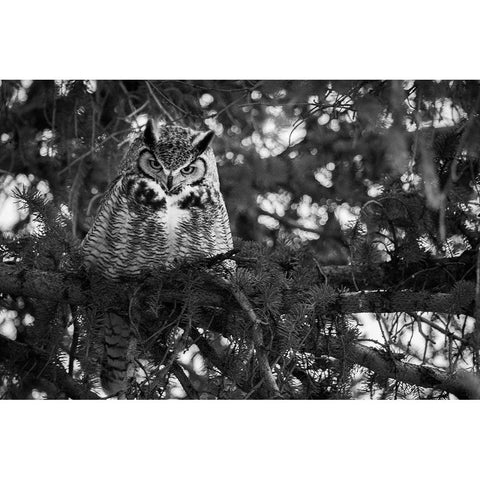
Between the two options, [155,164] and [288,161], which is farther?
[288,161]

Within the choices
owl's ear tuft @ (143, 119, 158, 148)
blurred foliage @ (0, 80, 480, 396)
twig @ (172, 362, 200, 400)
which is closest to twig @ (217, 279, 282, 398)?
blurred foliage @ (0, 80, 480, 396)

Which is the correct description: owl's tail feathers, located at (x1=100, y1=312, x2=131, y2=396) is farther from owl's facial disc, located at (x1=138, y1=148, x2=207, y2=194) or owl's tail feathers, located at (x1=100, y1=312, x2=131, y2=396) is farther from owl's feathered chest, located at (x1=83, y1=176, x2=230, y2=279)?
owl's facial disc, located at (x1=138, y1=148, x2=207, y2=194)

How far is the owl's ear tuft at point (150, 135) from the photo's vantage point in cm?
217

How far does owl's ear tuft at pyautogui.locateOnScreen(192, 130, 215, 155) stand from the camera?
2.21 meters

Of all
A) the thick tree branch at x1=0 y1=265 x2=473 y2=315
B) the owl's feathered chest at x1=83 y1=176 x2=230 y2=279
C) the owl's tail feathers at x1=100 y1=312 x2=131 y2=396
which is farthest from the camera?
the owl's tail feathers at x1=100 y1=312 x2=131 y2=396

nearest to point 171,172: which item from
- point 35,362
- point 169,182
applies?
point 169,182

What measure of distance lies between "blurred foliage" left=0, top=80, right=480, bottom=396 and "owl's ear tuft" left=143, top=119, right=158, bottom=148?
8.2 inches

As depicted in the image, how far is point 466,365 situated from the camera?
2.12 metres

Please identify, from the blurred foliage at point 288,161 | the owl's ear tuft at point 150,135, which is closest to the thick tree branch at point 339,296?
the blurred foliage at point 288,161

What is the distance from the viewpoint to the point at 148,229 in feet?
7.05

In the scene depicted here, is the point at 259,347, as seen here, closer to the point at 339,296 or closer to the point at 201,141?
the point at 339,296

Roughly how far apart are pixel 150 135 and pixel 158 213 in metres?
0.24

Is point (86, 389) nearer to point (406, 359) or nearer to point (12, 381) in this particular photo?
point (12, 381)
